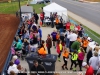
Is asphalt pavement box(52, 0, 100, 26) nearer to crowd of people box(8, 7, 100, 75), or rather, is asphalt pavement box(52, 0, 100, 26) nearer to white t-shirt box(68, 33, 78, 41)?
crowd of people box(8, 7, 100, 75)

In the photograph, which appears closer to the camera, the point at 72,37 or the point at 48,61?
the point at 48,61

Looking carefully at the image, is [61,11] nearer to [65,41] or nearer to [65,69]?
[65,41]

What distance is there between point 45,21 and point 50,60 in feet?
43.8

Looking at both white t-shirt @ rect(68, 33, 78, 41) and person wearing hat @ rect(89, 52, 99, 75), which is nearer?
person wearing hat @ rect(89, 52, 99, 75)

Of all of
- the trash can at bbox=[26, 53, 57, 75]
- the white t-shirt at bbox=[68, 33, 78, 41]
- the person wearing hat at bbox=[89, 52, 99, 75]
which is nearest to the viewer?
the person wearing hat at bbox=[89, 52, 99, 75]

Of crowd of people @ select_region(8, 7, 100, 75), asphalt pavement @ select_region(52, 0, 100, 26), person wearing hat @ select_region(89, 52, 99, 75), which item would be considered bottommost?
asphalt pavement @ select_region(52, 0, 100, 26)

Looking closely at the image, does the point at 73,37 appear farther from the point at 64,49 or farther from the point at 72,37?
the point at 64,49

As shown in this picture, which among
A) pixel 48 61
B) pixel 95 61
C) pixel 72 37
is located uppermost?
pixel 95 61

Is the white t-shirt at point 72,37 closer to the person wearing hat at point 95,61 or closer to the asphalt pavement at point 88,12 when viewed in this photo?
the person wearing hat at point 95,61

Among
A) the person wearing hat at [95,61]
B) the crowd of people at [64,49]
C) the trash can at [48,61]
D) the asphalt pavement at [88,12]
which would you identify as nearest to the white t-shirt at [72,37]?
the crowd of people at [64,49]

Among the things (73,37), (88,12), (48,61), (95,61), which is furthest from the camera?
(88,12)

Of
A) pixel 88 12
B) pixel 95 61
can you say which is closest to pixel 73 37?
pixel 95 61

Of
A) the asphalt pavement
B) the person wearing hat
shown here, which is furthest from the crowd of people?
the asphalt pavement

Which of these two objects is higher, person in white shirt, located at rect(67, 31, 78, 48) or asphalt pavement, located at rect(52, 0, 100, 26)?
person in white shirt, located at rect(67, 31, 78, 48)
